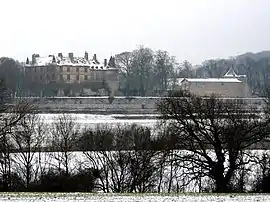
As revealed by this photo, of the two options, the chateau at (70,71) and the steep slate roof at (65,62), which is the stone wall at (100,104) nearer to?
the chateau at (70,71)

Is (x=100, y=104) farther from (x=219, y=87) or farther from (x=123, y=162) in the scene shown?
(x=123, y=162)

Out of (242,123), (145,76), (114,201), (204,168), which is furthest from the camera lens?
(145,76)

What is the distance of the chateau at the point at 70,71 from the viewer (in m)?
83.5

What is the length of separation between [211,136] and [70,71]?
67.6m

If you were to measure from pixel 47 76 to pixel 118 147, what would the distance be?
210 feet

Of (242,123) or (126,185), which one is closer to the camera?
(126,185)

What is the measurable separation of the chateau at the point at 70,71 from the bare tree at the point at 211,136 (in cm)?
5929

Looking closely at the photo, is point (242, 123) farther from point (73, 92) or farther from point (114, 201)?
point (73, 92)

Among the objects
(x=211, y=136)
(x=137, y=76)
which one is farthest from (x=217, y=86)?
(x=211, y=136)

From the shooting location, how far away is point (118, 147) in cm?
2159

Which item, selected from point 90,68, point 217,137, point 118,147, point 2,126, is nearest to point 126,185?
point 118,147

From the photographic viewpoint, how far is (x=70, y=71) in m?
87.2

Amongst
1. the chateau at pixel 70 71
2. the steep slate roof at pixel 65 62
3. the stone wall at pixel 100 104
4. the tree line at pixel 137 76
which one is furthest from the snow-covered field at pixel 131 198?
the steep slate roof at pixel 65 62

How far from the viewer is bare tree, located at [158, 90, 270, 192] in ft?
64.7
